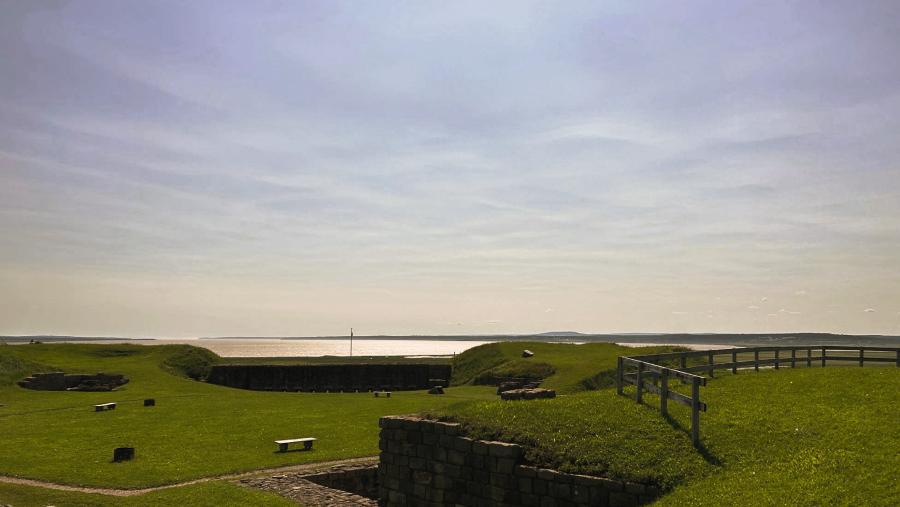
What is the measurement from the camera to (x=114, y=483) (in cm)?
1939

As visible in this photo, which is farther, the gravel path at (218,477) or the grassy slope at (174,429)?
the grassy slope at (174,429)

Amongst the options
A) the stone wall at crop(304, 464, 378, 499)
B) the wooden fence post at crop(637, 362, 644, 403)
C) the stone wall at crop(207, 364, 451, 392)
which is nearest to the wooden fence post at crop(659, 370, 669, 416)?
the wooden fence post at crop(637, 362, 644, 403)

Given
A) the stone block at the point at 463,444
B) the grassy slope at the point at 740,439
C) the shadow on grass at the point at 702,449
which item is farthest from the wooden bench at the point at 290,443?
the shadow on grass at the point at 702,449

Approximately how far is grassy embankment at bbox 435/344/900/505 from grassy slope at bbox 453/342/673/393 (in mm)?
26117

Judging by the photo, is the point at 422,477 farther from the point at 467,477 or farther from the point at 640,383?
the point at 640,383

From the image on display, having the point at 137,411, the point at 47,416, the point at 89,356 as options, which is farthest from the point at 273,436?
the point at 89,356

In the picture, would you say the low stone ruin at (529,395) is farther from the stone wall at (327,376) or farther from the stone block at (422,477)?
the stone wall at (327,376)

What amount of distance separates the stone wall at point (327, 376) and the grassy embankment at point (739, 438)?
4976 cm

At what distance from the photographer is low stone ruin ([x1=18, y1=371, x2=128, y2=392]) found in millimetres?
48500

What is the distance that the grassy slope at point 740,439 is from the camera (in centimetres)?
1186

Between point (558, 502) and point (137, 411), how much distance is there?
29876mm

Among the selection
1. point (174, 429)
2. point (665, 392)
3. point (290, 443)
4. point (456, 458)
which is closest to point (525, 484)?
point (456, 458)

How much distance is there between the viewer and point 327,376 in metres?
68.8

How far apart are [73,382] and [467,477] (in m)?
46.9
